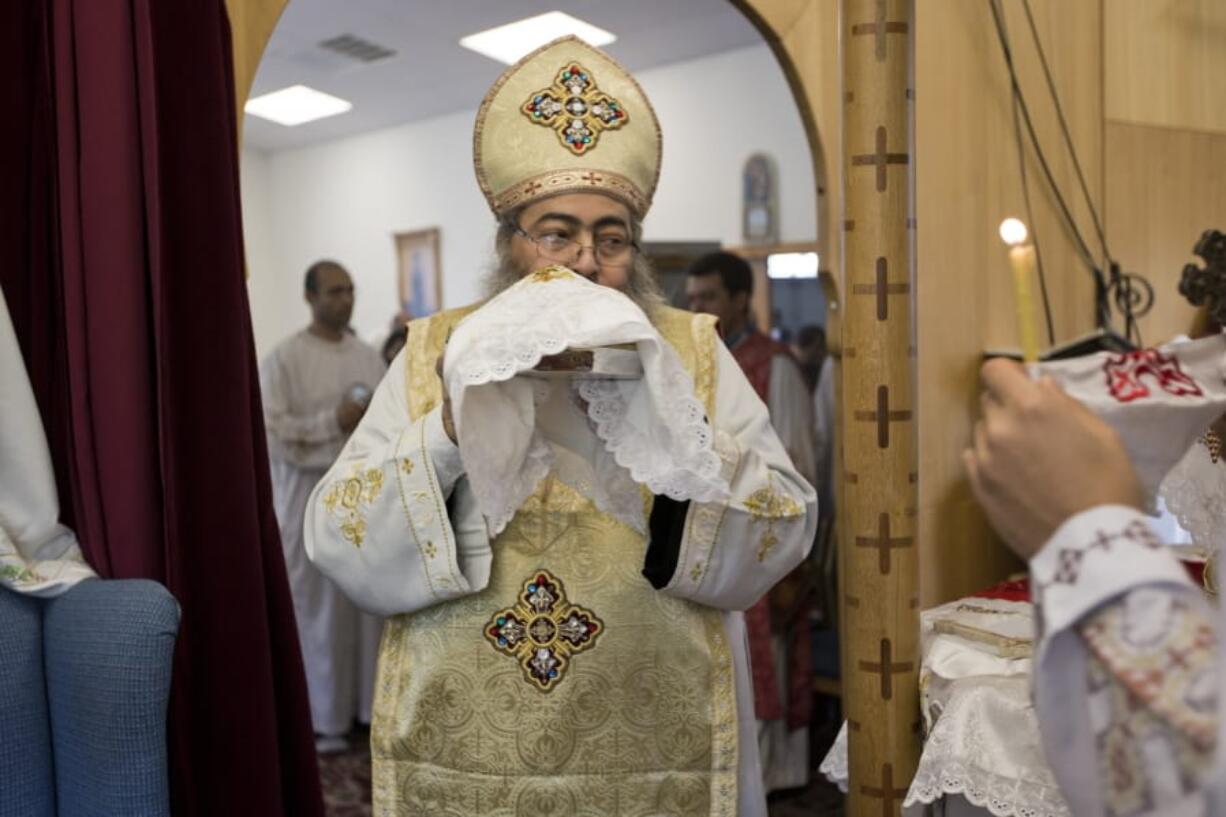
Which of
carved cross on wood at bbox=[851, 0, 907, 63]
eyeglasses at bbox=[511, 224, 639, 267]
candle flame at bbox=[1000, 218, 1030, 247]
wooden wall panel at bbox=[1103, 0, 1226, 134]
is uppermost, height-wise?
wooden wall panel at bbox=[1103, 0, 1226, 134]

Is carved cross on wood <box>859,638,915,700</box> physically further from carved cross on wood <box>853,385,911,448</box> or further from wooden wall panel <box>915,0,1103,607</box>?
wooden wall panel <box>915,0,1103,607</box>

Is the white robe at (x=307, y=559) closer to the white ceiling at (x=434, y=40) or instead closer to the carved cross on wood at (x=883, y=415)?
the white ceiling at (x=434, y=40)

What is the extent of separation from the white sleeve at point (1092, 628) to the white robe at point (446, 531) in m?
0.88

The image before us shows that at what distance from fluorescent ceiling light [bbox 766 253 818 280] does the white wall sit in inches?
6.2

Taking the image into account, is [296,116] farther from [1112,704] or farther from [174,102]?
[1112,704]

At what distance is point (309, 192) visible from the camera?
37.3 feet

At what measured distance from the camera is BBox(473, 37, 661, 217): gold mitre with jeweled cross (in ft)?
6.52

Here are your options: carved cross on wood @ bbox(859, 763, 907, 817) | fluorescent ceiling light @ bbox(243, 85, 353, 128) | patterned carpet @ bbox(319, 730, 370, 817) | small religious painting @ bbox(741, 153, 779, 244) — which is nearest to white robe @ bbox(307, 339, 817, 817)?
carved cross on wood @ bbox(859, 763, 907, 817)

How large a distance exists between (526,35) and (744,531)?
638 cm

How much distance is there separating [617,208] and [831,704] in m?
3.68

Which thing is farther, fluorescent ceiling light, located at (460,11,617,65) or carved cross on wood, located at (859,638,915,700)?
fluorescent ceiling light, located at (460,11,617,65)

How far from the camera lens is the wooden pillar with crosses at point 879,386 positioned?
1464 millimetres

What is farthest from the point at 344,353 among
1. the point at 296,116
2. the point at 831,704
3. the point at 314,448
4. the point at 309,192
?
the point at 309,192

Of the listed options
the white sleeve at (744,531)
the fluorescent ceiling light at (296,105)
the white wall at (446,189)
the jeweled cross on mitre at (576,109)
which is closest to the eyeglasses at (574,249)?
the jeweled cross on mitre at (576,109)
